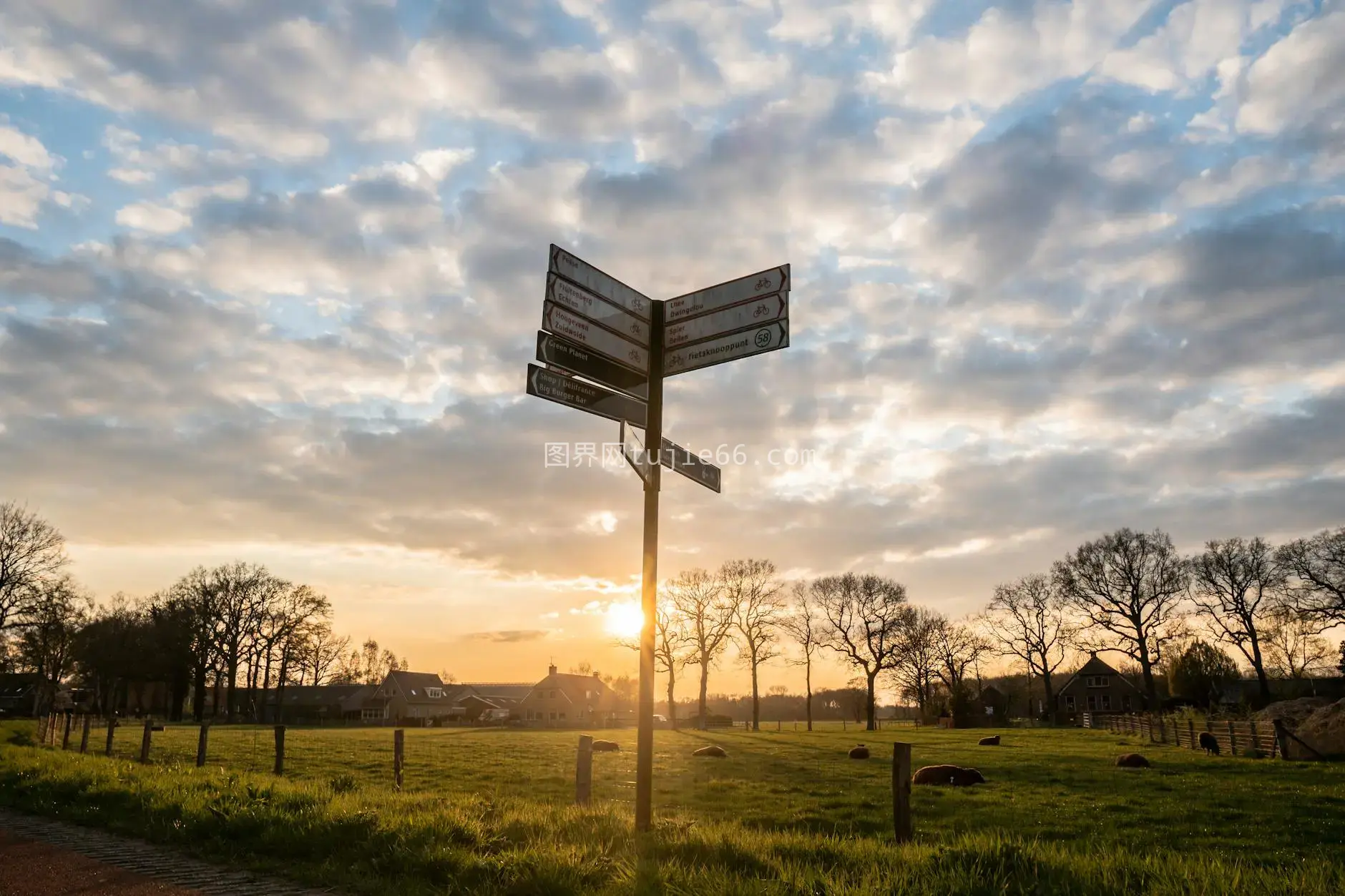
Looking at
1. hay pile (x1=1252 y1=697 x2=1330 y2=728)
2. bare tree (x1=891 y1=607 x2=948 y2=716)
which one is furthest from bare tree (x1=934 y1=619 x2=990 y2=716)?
hay pile (x1=1252 y1=697 x2=1330 y2=728)

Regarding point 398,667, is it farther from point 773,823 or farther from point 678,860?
point 678,860

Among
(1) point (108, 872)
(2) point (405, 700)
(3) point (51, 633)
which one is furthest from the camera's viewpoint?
(2) point (405, 700)

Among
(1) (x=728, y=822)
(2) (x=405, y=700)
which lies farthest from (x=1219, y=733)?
(2) (x=405, y=700)

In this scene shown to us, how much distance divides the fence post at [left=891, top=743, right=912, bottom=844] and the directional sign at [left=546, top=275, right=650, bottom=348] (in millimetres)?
5447

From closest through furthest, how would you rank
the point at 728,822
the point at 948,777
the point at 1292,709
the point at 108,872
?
the point at 108,872, the point at 728,822, the point at 948,777, the point at 1292,709

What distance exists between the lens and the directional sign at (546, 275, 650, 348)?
8.45m

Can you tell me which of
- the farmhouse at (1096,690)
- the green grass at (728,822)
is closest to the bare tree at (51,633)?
the green grass at (728,822)

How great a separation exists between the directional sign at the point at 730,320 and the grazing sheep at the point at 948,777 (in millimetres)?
18397

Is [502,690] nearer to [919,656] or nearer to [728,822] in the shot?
[919,656]

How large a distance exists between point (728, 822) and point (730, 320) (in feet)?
24.6

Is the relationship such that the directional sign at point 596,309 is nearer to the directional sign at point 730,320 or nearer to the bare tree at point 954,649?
the directional sign at point 730,320

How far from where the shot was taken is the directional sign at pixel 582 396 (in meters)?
8.43

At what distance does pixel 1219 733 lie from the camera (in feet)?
115

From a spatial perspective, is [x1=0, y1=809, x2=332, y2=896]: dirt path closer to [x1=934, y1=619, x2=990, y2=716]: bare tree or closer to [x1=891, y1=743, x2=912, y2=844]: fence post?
[x1=891, y1=743, x2=912, y2=844]: fence post
